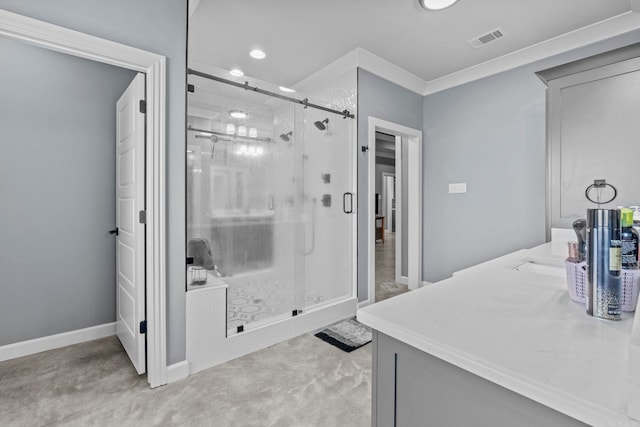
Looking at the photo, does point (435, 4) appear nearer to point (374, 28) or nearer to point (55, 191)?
point (374, 28)

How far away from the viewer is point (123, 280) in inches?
91.1

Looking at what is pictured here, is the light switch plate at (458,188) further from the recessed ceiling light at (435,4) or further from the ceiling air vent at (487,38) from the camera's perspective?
the recessed ceiling light at (435,4)

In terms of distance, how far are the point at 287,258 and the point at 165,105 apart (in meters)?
1.52

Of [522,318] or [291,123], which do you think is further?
[291,123]

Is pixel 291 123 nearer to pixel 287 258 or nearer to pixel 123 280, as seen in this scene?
pixel 287 258

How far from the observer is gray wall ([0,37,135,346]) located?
2.22 metres

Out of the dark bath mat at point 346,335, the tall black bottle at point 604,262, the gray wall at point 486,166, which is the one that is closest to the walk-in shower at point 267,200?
the dark bath mat at point 346,335

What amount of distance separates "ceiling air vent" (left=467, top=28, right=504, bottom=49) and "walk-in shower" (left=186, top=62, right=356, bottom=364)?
1.16m

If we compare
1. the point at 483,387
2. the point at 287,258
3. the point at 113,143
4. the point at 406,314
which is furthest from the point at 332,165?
the point at 483,387

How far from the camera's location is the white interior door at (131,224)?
1883 mm

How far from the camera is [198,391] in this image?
180 centimetres

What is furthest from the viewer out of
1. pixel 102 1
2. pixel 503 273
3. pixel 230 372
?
pixel 230 372

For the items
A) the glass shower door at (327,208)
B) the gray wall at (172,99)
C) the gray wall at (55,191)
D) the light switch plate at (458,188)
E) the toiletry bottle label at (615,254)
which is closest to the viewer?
the toiletry bottle label at (615,254)

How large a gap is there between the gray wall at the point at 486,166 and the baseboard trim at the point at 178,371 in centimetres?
297
